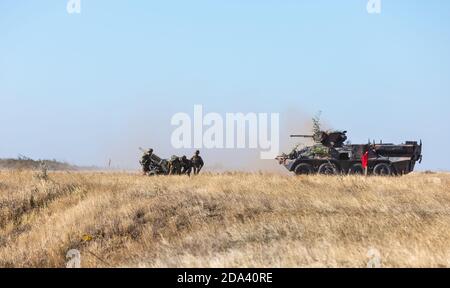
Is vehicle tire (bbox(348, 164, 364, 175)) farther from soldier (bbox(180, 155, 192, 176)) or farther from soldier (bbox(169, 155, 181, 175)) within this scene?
soldier (bbox(169, 155, 181, 175))

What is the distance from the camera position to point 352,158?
29.4m

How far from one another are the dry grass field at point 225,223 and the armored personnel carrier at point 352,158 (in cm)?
788

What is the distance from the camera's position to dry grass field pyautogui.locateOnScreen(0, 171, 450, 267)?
1132cm

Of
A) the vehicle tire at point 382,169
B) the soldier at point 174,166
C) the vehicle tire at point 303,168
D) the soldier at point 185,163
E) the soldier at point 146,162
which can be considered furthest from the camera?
the vehicle tire at point 303,168

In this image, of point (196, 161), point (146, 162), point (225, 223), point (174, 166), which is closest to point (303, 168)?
point (196, 161)

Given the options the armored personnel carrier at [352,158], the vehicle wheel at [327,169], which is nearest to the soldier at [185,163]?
the armored personnel carrier at [352,158]

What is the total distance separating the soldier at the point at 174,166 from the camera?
27.4 meters

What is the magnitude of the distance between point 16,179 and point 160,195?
7.64m

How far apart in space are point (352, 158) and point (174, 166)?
8957mm

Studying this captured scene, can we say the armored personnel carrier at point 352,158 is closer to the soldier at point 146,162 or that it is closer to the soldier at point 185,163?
the soldier at point 185,163

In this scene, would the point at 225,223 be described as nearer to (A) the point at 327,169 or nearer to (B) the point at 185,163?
(B) the point at 185,163

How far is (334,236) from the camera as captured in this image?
500 inches
